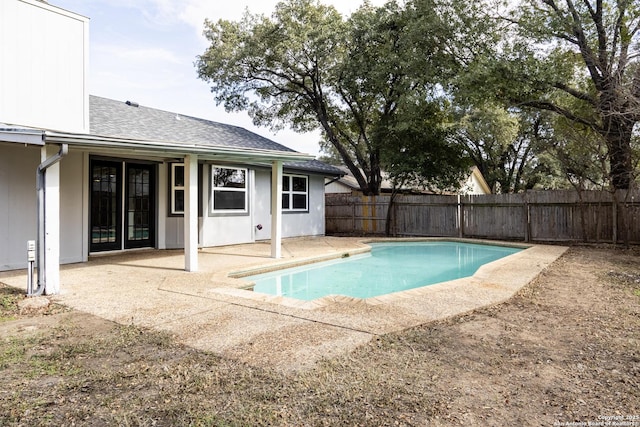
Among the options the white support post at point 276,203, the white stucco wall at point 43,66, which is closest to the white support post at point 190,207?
the white support post at point 276,203

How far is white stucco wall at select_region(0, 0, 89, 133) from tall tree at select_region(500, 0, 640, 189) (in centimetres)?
1064

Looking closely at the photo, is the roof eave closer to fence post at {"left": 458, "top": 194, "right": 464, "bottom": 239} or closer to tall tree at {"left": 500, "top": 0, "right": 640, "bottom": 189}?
tall tree at {"left": 500, "top": 0, "right": 640, "bottom": 189}

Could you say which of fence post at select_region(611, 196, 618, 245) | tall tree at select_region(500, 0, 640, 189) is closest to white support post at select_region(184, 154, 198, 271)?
tall tree at select_region(500, 0, 640, 189)

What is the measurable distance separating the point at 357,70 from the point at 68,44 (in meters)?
10.5

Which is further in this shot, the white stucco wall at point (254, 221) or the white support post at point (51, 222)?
the white stucco wall at point (254, 221)

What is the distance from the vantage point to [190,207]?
674cm

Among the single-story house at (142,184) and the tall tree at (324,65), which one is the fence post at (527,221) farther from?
the single-story house at (142,184)

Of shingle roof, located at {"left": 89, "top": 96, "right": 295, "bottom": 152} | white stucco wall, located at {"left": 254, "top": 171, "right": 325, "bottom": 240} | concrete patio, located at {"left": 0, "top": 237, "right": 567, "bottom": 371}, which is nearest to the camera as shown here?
concrete patio, located at {"left": 0, "top": 237, "right": 567, "bottom": 371}

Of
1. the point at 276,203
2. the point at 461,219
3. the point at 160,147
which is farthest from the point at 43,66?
the point at 461,219

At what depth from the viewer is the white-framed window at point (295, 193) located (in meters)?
13.2

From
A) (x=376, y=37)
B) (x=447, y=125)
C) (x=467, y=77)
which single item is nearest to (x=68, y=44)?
(x=467, y=77)

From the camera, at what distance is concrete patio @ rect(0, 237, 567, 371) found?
11.3 feet

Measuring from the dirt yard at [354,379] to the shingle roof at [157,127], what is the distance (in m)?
4.70

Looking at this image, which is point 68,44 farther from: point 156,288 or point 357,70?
point 357,70
